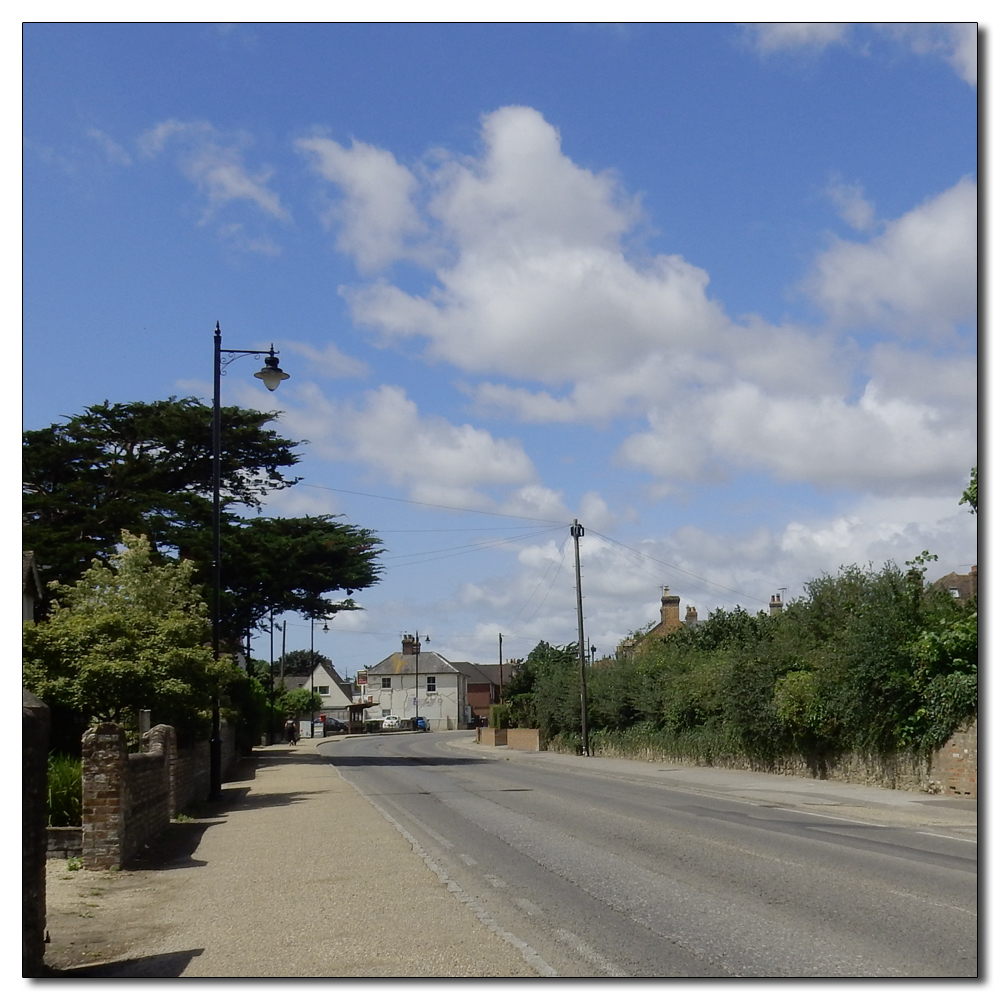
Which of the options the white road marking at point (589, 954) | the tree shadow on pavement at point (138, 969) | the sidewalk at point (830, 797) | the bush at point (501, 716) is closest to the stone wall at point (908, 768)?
the sidewalk at point (830, 797)

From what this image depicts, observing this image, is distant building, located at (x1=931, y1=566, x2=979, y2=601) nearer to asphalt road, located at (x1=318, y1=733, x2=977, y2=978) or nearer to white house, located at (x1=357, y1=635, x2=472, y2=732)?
asphalt road, located at (x1=318, y1=733, x2=977, y2=978)

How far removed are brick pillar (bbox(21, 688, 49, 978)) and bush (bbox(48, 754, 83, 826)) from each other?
23.2 feet

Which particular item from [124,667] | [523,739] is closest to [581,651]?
[523,739]

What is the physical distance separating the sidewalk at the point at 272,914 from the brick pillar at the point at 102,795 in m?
0.32

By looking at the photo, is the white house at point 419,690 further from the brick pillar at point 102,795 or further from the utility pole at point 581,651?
the brick pillar at point 102,795

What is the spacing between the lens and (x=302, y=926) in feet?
27.6

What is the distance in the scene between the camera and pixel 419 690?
12950 centimetres

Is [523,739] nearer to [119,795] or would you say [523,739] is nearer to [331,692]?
[119,795]

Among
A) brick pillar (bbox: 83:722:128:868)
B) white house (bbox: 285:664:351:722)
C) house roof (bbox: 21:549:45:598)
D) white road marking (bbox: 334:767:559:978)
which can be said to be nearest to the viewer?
white road marking (bbox: 334:767:559:978)

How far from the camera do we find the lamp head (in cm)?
2034

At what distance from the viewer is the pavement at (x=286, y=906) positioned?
718cm

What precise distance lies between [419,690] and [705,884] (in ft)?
397

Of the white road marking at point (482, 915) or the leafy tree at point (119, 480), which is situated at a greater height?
the leafy tree at point (119, 480)

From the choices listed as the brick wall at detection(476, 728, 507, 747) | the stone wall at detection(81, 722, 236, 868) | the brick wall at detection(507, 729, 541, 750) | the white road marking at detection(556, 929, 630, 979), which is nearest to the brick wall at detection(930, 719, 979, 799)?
the stone wall at detection(81, 722, 236, 868)
